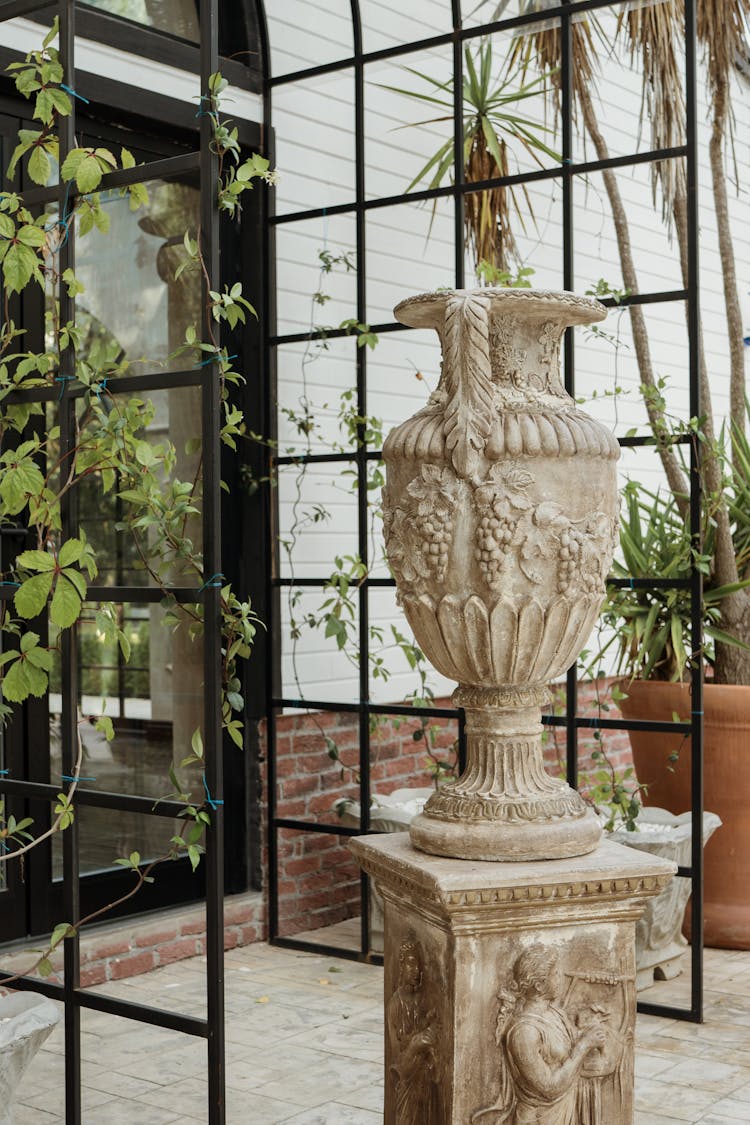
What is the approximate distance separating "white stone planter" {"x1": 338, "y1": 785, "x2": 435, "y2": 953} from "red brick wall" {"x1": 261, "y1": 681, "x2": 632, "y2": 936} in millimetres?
105

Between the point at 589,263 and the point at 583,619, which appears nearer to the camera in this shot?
the point at 583,619

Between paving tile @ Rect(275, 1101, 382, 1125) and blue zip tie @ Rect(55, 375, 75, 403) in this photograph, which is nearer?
blue zip tie @ Rect(55, 375, 75, 403)

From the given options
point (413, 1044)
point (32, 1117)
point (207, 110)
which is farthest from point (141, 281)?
point (413, 1044)

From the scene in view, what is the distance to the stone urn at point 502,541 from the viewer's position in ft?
8.84

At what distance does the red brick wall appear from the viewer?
4.84 meters

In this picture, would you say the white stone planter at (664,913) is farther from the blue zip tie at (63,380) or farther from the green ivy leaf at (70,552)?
the blue zip tie at (63,380)

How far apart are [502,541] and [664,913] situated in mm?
2046

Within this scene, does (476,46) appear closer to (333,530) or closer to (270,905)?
(333,530)

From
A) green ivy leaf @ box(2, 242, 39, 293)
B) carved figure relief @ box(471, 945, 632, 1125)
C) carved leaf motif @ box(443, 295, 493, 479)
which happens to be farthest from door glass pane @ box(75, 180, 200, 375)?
carved figure relief @ box(471, 945, 632, 1125)

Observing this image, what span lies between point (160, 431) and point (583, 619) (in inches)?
87.8

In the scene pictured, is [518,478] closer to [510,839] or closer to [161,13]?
[510,839]

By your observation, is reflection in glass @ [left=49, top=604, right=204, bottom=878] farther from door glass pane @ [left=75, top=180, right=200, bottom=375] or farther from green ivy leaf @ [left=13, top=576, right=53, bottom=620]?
green ivy leaf @ [left=13, top=576, right=53, bottom=620]

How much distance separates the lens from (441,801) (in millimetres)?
2875

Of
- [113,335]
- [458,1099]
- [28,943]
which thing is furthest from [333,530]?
[458,1099]
